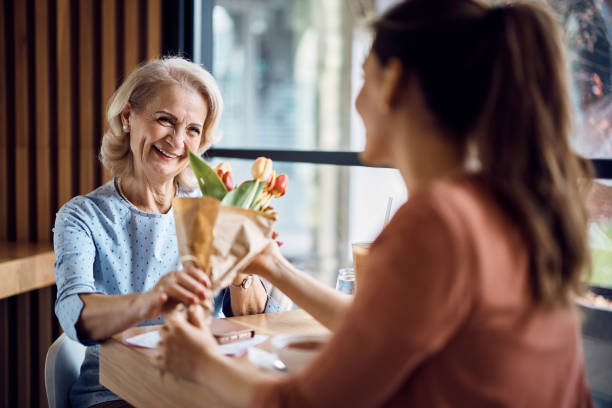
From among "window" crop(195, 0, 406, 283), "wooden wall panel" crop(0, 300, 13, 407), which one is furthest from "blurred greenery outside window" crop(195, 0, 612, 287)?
"wooden wall panel" crop(0, 300, 13, 407)

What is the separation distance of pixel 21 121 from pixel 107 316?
185 cm

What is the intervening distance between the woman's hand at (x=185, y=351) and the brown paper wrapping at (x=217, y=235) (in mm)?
148

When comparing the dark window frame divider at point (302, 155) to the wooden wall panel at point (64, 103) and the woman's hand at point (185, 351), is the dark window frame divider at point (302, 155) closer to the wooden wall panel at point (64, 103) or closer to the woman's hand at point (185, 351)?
the wooden wall panel at point (64, 103)

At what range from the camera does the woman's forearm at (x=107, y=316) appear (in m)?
1.29

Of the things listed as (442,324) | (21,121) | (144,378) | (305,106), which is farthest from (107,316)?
(305,106)

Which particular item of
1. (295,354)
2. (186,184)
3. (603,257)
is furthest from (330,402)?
(186,184)

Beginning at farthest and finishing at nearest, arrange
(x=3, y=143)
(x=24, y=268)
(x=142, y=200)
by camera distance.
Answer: (x=3, y=143) → (x=24, y=268) → (x=142, y=200)

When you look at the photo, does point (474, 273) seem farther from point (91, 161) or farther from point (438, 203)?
point (91, 161)

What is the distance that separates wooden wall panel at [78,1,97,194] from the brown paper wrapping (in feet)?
5.74

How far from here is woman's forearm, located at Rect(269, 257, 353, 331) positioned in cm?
128

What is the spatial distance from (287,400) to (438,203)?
0.97 feet

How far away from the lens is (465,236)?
2.15ft

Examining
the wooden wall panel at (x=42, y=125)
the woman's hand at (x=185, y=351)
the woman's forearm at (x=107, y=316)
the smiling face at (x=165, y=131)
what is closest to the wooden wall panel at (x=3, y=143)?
the wooden wall panel at (x=42, y=125)

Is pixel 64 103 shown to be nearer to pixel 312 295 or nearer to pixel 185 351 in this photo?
pixel 312 295
